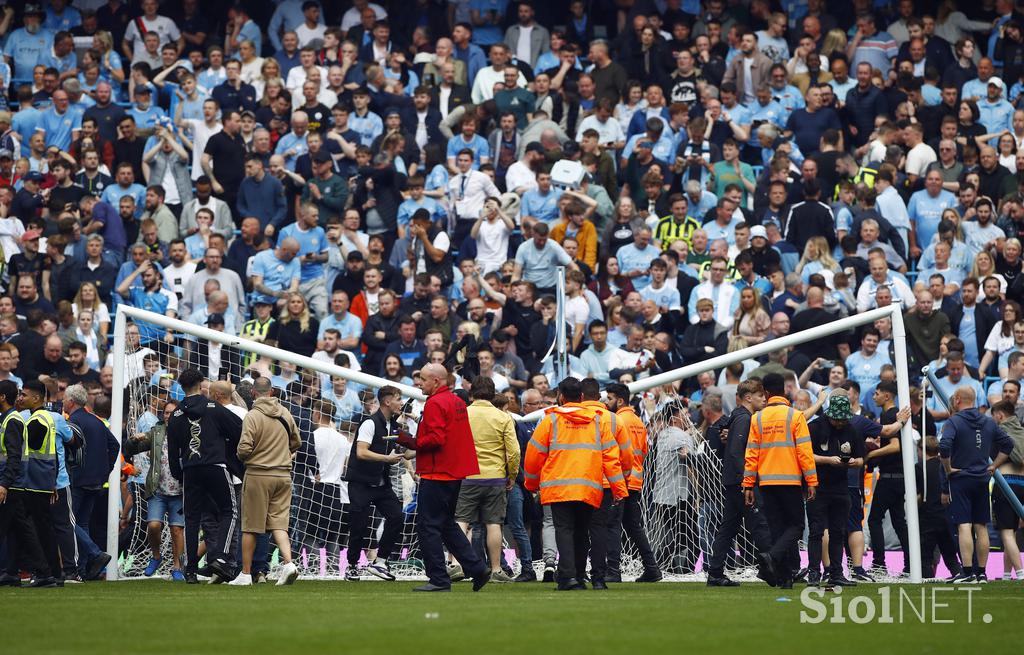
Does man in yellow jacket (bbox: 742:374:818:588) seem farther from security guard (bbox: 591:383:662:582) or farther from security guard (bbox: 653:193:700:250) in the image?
security guard (bbox: 653:193:700:250)

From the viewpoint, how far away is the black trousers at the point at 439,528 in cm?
1366

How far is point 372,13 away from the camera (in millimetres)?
27891

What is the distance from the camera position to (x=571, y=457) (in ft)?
46.1

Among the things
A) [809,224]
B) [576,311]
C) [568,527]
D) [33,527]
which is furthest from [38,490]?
[809,224]

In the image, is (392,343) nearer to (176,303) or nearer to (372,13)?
(176,303)

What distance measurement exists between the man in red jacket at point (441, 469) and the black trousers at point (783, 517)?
8.66ft

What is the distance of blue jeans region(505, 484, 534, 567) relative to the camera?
16.2m

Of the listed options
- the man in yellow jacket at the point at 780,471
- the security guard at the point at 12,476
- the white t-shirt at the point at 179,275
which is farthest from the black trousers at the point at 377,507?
the white t-shirt at the point at 179,275

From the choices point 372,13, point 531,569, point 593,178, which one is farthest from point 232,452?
point 372,13

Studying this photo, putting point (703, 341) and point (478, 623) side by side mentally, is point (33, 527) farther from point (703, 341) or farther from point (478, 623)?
point (703, 341)

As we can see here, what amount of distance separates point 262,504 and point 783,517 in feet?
15.8

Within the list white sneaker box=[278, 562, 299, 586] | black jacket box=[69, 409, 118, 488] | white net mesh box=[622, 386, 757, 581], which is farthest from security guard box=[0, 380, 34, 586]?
white net mesh box=[622, 386, 757, 581]

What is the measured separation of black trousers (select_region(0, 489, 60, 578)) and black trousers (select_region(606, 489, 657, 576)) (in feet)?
17.4

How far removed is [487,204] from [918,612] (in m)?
12.0
